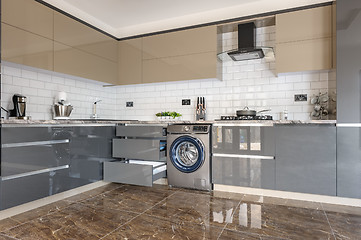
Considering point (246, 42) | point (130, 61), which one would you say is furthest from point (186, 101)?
point (246, 42)

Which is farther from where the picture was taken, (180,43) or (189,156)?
(180,43)

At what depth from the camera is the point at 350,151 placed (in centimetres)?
245

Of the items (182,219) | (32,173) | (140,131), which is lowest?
(182,219)

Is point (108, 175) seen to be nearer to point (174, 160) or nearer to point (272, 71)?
point (174, 160)

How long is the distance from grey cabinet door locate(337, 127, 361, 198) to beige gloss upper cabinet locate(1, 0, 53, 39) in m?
3.38

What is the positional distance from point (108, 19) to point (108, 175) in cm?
242

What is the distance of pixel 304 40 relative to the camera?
2990 millimetres

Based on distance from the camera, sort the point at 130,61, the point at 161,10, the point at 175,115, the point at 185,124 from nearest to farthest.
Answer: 1. the point at 185,124
2. the point at 161,10
3. the point at 175,115
4. the point at 130,61

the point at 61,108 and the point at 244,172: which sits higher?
the point at 61,108

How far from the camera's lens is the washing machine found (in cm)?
298

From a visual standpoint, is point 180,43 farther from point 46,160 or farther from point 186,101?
point 46,160

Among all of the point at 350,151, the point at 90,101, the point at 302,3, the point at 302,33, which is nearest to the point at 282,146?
the point at 350,151

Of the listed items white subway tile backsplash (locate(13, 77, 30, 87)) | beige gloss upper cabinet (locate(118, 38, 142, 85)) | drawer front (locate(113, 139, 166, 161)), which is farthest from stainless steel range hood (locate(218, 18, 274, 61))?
white subway tile backsplash (locate(13, 77, 30, 87))

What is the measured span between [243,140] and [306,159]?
67 cm
